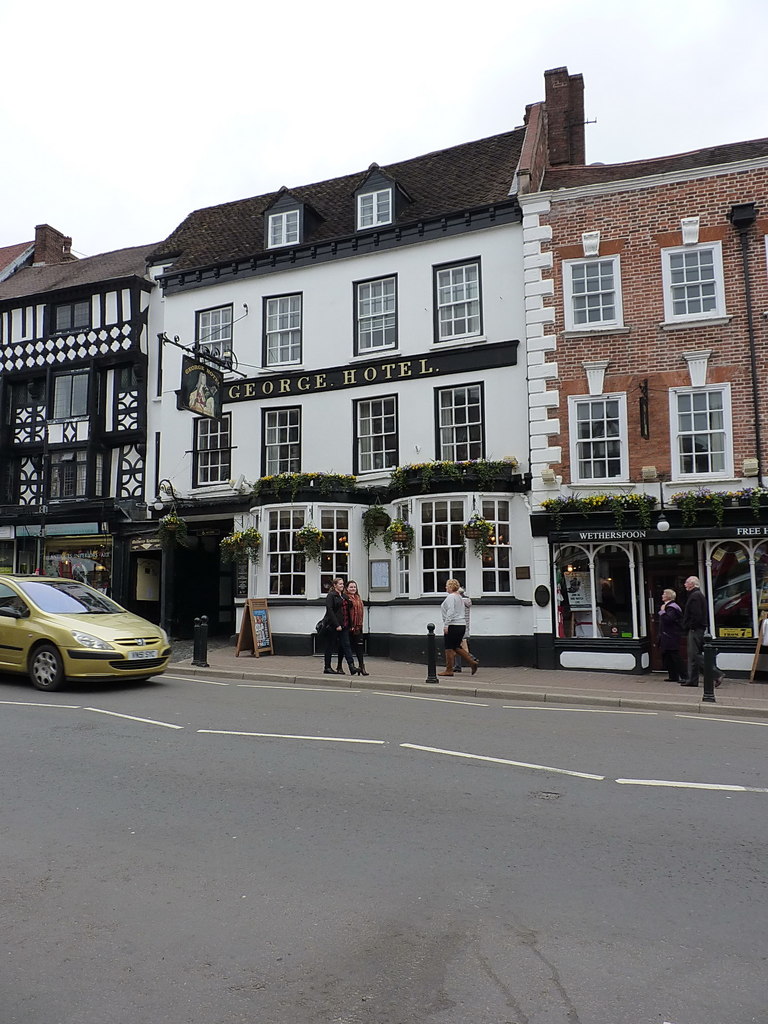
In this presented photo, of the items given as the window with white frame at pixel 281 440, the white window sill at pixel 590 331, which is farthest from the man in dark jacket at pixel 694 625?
the window with white frame at pixel 281 440

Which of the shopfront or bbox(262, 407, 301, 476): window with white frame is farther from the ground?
bbox(262, 407, 301, 476): window with white frame

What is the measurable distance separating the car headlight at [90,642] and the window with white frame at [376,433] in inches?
356

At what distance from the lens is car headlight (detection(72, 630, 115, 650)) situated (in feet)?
37.8

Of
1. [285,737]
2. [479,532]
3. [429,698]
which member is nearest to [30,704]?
[285,737]

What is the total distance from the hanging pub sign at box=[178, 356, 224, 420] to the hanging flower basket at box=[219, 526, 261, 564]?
2.95 metres

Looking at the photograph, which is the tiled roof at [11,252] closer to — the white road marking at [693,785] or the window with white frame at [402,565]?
the window with white frame at [402,565]

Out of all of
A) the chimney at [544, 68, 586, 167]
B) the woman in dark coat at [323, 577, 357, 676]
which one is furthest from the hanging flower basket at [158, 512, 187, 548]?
the chimney at [544, 68, 586, 167]

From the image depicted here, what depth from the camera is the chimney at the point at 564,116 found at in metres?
21.6

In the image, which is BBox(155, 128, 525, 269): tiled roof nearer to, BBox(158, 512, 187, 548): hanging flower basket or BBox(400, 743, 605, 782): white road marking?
BBox(158, 512, 187, 548): hanging flower basket

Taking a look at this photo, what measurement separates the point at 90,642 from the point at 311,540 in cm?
725

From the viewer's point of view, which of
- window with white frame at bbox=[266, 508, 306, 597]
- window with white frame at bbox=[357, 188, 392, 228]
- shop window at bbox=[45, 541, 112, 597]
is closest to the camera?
window with white frame at bbox=[266, 508, 306, 597]

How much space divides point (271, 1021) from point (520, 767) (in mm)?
4467

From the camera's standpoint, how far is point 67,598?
12781mm

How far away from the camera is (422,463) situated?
18094 mm
